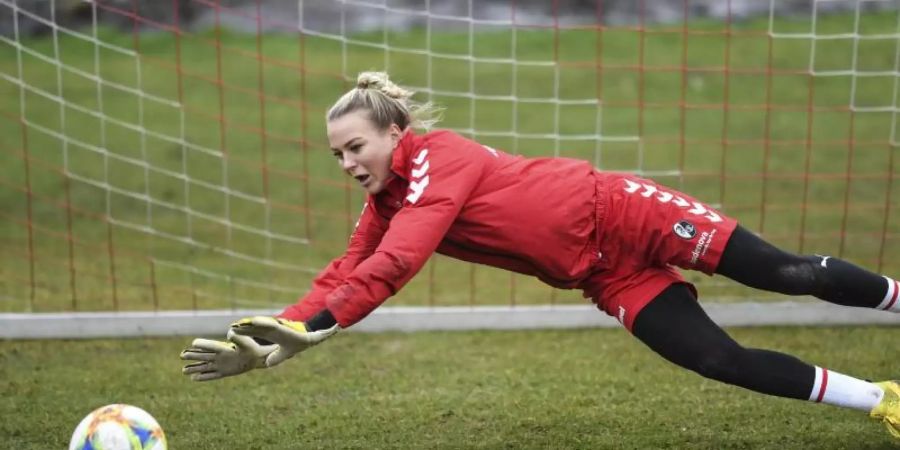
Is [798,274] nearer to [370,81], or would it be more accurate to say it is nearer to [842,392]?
[842,392]

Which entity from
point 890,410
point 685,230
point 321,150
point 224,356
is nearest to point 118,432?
point 224,356

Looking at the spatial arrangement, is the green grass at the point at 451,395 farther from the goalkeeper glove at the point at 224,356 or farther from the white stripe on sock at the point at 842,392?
the goalkeeper glove at the point at 224,356

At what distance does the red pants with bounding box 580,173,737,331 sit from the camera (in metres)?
4.19

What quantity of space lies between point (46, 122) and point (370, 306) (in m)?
8.19

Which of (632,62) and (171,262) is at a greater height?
(632,62)

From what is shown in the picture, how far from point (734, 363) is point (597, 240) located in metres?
0.65

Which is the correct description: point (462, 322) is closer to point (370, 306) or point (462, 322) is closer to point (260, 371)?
point (260, 371)

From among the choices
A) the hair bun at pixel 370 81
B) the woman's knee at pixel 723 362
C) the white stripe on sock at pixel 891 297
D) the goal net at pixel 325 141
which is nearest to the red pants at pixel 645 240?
the woman's knee at pixel 723 362

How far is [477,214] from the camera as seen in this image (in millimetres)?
4102

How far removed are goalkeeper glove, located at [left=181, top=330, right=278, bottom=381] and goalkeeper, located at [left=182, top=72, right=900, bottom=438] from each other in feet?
0.58

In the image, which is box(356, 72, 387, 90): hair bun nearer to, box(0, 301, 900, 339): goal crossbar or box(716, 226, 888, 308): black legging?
box(716, 226, 888, 308): black legging

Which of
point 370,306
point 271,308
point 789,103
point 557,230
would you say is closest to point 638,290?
point 557,230

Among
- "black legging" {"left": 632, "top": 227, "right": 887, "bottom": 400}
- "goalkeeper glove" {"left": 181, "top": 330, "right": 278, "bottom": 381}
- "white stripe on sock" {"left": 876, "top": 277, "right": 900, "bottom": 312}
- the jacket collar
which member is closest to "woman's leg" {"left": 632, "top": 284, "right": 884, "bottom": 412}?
"black legging" {"left": 632, "top": 227, "right": 887, "bottom": 400}

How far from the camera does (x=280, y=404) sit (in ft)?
17.0
